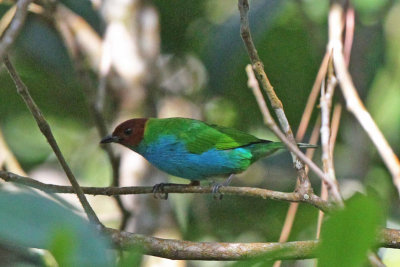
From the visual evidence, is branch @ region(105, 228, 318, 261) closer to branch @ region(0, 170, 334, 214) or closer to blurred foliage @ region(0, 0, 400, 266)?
branch @ region(0, 170, 334, 214)

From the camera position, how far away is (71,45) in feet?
14.6

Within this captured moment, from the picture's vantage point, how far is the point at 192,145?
418 cm

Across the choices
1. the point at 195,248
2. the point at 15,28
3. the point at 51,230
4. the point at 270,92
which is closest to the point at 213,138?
the point at 270,92

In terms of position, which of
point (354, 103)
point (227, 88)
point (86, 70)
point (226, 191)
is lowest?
point (226, 191)

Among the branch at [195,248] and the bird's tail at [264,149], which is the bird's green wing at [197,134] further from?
the branch at [195,248]

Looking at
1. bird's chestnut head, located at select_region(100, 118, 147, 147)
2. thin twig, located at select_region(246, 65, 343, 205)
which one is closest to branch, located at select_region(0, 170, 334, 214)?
thin twig, located at select_region(246, 65, 343, 205)

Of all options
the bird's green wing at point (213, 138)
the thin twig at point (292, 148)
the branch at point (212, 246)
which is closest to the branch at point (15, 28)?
the thin twig at point (292, 148)

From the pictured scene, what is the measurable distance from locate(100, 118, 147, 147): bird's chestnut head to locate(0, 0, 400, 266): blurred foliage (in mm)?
319

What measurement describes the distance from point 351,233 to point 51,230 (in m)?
0.46

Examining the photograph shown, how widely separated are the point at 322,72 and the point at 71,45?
6.91 ft

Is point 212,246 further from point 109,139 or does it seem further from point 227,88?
point 227,88

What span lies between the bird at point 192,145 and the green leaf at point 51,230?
2.98 metres

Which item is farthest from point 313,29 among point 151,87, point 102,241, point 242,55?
point 102,241

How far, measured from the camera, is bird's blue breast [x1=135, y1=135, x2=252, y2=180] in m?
4.01
